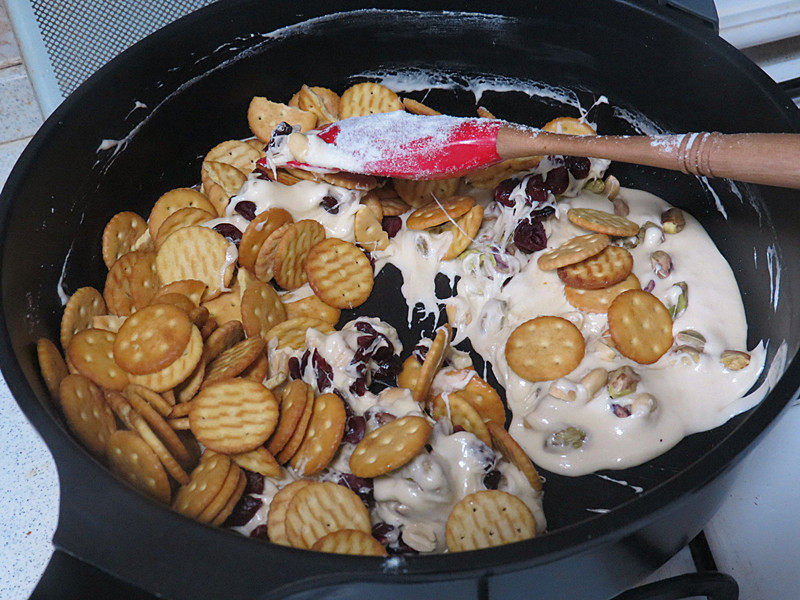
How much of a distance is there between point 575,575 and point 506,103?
3.00 feet

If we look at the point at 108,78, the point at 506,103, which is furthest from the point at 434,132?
the point at 108,78

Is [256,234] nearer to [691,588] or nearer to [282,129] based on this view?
[282,129]

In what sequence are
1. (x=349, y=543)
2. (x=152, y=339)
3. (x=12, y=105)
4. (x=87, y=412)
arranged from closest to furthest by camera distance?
(x=349, y=543)
(x=87, y=412)
(x=152, y=339)
(x=12, y=105)

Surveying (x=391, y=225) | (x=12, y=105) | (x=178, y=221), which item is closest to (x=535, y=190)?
(x=391, y=225)

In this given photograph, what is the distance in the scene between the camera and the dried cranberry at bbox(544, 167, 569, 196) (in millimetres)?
1240

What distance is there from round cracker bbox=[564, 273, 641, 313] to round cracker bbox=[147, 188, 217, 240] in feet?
2.10

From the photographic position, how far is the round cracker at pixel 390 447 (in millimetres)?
922

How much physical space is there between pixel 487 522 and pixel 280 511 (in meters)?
0.27

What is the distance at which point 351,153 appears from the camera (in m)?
1.20

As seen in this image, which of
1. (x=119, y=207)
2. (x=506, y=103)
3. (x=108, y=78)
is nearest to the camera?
(x=108, y=78)

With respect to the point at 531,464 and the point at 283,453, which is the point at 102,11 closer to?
the point at 283,453

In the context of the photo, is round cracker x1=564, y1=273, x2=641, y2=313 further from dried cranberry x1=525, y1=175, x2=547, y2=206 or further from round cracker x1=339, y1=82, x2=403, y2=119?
round cracker x1=339, y1=82, x2=403, y2=119

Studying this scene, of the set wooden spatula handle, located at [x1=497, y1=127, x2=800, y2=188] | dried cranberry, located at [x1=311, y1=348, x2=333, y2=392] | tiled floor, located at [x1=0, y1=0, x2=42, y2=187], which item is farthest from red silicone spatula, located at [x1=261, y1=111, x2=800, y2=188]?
tiled floor, located at [x1=0, y1=0, x2=42, y2=187]

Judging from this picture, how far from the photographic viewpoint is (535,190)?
4.07 ft
